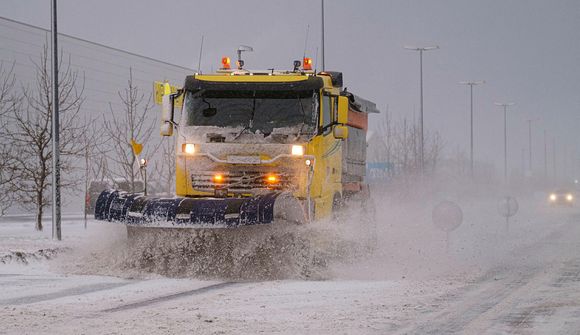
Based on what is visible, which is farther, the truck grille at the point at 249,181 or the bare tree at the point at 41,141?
the bare tree at the point at 41,141

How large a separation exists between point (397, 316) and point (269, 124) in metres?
5.00

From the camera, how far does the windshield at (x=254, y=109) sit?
13.8 metres

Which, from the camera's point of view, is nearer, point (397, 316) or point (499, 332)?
point (499, 332)

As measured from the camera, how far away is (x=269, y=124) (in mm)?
13805

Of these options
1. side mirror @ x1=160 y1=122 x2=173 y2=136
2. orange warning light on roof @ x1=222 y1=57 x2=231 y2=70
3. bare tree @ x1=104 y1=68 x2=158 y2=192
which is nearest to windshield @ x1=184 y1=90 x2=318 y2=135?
side mirror @ x1=160 y1=122 x2=173 y2=136

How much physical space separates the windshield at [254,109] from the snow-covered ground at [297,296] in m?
2.23

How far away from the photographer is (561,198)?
5912 centimetres

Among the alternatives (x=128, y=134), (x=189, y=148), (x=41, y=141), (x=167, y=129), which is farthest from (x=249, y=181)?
(x=128, y=134)

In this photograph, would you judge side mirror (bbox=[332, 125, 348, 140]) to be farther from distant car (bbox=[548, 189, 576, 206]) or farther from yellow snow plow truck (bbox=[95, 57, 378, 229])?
distant car (bbox=[548, 189, 576, 206])

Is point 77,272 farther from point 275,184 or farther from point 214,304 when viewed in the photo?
point 214,304

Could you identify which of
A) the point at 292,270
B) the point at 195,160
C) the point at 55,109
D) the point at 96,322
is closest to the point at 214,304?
the point at 96,322

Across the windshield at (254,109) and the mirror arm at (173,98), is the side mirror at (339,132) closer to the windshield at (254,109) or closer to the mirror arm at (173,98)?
the windshield at (254,109)

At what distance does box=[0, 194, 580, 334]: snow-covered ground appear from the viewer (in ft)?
29.4

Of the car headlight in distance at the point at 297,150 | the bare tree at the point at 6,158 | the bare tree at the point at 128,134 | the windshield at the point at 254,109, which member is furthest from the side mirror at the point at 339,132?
the bare tree at the point at 6,158
